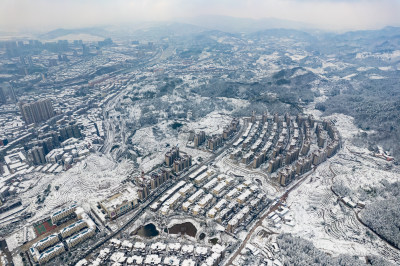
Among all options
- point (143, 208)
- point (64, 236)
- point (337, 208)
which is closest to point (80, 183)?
point (64, 236)

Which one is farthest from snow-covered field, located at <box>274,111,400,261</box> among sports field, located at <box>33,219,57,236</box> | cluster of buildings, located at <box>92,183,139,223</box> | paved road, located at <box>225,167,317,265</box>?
sports field, located at <box>33,219,57,236</box>

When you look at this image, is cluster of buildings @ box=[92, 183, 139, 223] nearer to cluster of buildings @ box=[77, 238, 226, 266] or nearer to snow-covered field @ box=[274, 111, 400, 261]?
cluster of buildings @ box=[77, 238, 226, 266]

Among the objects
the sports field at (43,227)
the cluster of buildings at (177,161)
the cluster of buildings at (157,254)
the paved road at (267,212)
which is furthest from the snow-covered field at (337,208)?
the sports field at (43,227)

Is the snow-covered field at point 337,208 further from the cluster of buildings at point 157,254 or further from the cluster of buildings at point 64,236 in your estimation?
the cluster of buildings at point 64,236

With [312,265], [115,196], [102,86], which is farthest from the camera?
[102,86]

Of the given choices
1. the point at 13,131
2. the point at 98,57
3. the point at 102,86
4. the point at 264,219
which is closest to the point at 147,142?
the point at 264,219

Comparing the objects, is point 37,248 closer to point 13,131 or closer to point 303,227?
A: point 303,227
